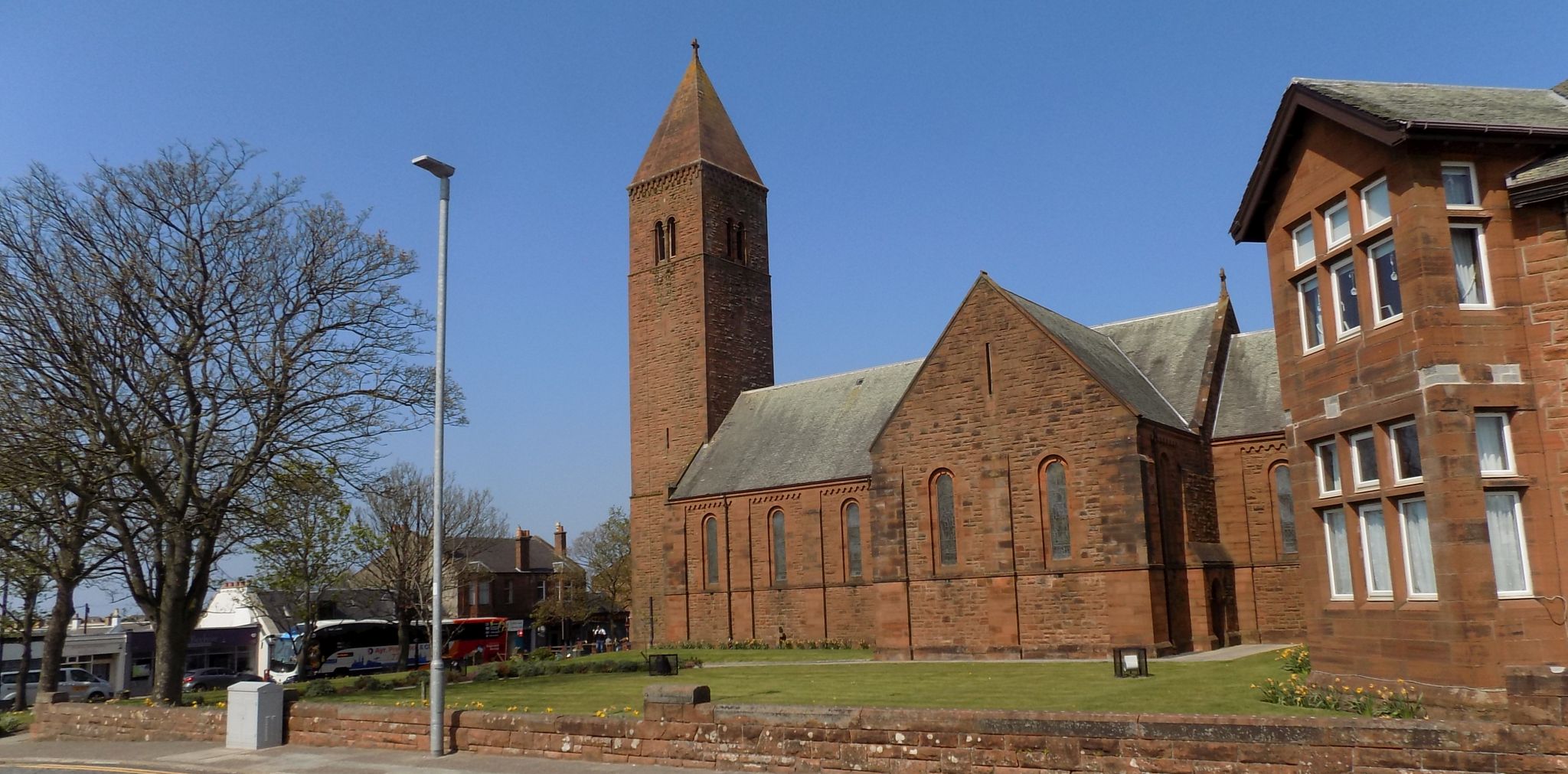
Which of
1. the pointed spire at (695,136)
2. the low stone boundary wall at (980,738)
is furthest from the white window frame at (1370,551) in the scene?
the pointed spire at (695,136)

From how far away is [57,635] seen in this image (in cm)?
3266

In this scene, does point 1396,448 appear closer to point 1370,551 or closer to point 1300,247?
point 1370,551

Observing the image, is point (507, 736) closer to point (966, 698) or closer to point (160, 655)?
point (966, 698)

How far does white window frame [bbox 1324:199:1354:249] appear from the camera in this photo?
1606 centimetres

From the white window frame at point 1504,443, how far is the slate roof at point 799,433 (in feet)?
94.9

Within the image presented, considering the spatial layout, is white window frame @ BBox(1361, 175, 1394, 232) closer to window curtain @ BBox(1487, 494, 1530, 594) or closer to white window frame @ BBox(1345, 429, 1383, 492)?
white window frame @ BBox(1345, 429, 1383, 492)

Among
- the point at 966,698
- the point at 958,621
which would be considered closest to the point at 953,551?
the point at 958,621

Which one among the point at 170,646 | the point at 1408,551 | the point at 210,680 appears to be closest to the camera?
the point at 1408,551

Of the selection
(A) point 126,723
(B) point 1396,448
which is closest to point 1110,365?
(B) point 1396,448

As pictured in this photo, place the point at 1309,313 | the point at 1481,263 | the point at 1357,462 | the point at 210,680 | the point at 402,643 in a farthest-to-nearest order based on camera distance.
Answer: the point at 402,643, the point at 210,680, the point at 1309,313, the point at 1357,462, the point at 1481,263

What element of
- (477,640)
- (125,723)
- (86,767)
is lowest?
(477,640)

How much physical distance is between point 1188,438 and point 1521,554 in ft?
67.4

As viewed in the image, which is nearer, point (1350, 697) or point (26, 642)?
point (1350, 697)

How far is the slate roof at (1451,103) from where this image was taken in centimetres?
1424
